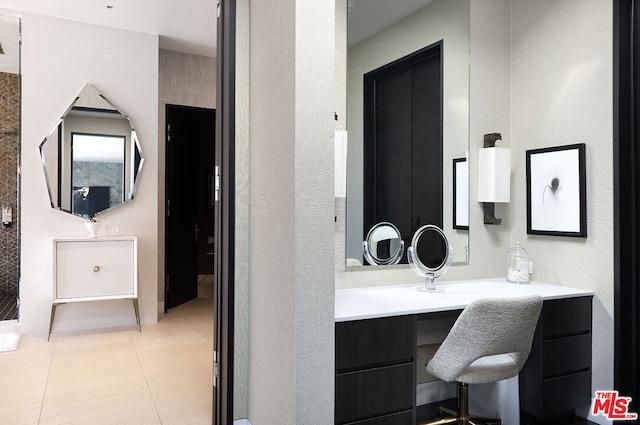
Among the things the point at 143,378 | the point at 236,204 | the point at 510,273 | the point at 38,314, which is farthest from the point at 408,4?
the point at 38,314

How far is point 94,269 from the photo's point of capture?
12.5 feet

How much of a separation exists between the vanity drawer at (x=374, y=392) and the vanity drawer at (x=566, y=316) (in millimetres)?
839

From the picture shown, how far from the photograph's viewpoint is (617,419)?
2.22m

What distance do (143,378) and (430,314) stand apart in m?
2.03

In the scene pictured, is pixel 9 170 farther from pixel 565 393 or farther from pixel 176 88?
pixel 565 393

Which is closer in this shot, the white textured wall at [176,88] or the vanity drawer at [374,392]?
the vanity drawer at [374,392]

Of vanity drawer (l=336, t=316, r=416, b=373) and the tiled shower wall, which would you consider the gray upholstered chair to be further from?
the tiled shower wall

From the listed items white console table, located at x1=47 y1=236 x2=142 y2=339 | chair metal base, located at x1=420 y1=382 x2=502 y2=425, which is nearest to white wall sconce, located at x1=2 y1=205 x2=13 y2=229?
white console table, located at x1=47 y1=236 x2=142 y2=339

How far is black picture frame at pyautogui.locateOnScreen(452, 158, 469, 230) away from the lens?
2.66 metres

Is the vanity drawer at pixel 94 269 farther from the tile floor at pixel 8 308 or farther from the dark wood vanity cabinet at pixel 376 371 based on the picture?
the dark wood vanity cabinet at pixel 376 371

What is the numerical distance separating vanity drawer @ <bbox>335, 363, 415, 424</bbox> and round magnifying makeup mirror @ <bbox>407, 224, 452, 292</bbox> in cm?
63

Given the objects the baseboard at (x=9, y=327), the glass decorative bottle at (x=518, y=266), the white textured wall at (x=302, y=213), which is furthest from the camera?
the baseboard at (x=9, y=327)

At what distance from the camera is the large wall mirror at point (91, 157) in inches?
154
